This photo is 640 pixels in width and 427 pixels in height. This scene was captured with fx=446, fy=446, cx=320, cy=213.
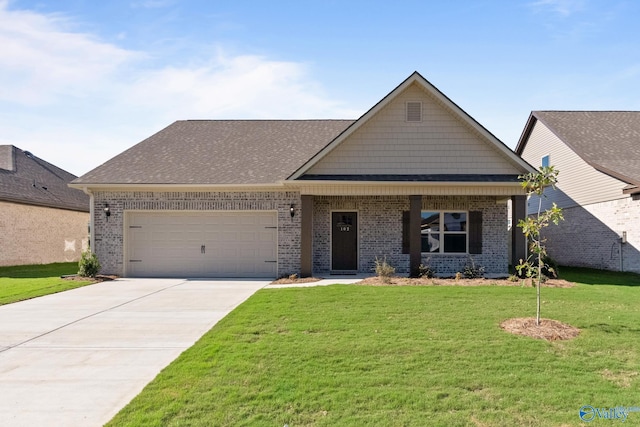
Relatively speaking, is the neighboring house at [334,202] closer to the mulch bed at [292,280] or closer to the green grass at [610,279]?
the mulch bed at [292,280]

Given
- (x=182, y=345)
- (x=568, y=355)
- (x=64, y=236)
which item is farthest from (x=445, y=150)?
(x=64, y=236)

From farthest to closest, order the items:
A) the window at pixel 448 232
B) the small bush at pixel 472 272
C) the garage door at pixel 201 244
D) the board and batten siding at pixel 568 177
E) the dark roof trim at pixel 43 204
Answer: the dark roof trim at pixel 43 204
the board and batten siding at pixel 568 177
the window at pixel 448 232
the garage door at pixel 201 244
the small bush at pixel 472 272

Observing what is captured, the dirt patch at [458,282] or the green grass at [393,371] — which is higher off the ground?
the dirt patch at [458,282]

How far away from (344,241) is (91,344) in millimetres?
10040

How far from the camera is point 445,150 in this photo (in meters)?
14.4

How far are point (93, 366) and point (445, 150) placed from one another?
11787mm

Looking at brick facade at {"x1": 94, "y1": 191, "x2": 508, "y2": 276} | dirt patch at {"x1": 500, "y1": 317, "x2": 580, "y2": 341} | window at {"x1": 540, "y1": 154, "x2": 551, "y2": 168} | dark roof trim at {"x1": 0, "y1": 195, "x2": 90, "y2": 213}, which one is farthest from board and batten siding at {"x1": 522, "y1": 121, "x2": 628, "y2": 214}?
dark roof trim at {"x1": 0, "y1": 195, "x2": 90, "y2": 213}

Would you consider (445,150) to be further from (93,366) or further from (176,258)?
(93,366)

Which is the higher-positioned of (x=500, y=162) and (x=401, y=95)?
(x=401, y=95)

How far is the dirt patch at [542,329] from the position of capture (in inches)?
264

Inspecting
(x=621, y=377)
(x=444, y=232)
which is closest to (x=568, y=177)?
(x=444, y=232)

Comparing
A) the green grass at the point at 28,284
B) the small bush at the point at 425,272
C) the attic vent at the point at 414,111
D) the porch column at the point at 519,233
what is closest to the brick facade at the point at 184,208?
the green grass at the point at 28,284

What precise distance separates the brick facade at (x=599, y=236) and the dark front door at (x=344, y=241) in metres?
9.82

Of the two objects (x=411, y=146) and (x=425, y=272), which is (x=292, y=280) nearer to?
(x=425, y=272)
